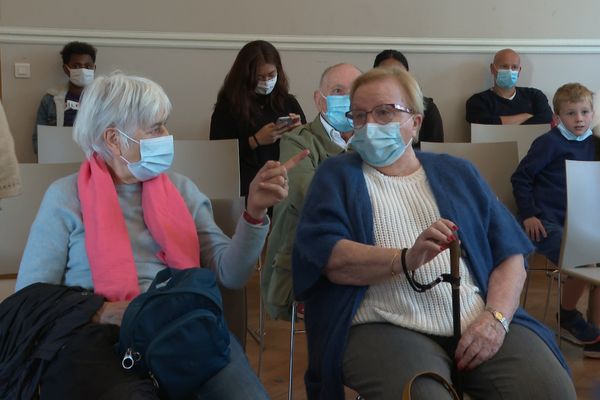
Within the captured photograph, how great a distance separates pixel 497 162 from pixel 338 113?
1499mm

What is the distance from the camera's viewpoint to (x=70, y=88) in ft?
15.9

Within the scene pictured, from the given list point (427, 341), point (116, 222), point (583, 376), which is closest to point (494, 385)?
point (427, 341)

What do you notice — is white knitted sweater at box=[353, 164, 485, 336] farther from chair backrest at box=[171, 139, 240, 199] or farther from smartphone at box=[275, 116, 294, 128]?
chair backrest at box=[171, 139, 240, 199]

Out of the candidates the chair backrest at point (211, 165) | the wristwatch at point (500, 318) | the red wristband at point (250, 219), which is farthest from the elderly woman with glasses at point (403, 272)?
the chair backrest at point (211, 165)

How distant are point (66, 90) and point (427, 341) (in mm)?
3730

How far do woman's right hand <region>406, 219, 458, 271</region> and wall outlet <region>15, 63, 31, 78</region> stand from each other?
3956 mm

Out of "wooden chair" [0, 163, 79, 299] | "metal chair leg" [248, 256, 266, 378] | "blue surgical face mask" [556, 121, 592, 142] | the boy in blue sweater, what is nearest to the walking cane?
"metal chair leg" [248, 256, 266, 378]

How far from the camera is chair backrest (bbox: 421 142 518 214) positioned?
3.78m

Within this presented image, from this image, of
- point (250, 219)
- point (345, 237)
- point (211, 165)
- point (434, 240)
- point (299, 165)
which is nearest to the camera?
point (434, 240)

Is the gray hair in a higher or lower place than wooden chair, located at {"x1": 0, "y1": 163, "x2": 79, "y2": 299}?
higher

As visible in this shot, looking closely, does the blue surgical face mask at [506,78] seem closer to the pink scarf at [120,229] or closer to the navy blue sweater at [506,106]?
the navy blue sweater at [506,106]

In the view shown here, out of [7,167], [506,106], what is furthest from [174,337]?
[506,106]

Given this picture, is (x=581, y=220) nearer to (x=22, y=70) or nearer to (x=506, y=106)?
(x=506, y=106)

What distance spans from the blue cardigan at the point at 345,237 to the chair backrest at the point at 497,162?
171 cm
